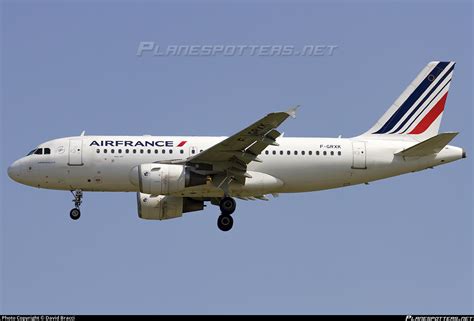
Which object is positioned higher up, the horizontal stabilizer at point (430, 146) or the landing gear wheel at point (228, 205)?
the horizontal stabilizer at point (430, 146)

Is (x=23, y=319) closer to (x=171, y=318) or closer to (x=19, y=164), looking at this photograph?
(x=171, y=318)

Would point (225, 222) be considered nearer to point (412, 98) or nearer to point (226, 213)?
point (226, 213)

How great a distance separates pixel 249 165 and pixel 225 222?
2906 mm

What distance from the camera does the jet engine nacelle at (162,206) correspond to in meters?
50.9

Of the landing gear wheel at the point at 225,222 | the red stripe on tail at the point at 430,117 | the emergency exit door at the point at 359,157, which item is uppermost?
the red stripe on tail at the point at 430,117

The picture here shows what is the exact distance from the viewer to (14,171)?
50.6m

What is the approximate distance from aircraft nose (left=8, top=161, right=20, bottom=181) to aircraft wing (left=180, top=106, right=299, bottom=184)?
8398mm

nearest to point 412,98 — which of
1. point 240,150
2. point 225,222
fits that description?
point 240,150

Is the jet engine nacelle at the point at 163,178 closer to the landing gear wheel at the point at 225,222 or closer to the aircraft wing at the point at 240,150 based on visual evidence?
the aircraft wing at the point at 240,150

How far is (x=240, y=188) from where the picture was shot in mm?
48719

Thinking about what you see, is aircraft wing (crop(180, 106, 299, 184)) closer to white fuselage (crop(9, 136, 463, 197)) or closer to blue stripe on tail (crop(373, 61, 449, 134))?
white fuselage (crop(9, 136, 463, 197))

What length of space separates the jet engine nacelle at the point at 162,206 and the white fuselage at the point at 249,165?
1.96 m

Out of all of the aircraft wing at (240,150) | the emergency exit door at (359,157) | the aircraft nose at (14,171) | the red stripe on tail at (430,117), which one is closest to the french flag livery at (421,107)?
the red stripe on tail at (430,117)

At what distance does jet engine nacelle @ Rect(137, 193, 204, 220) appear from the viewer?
50.9m
